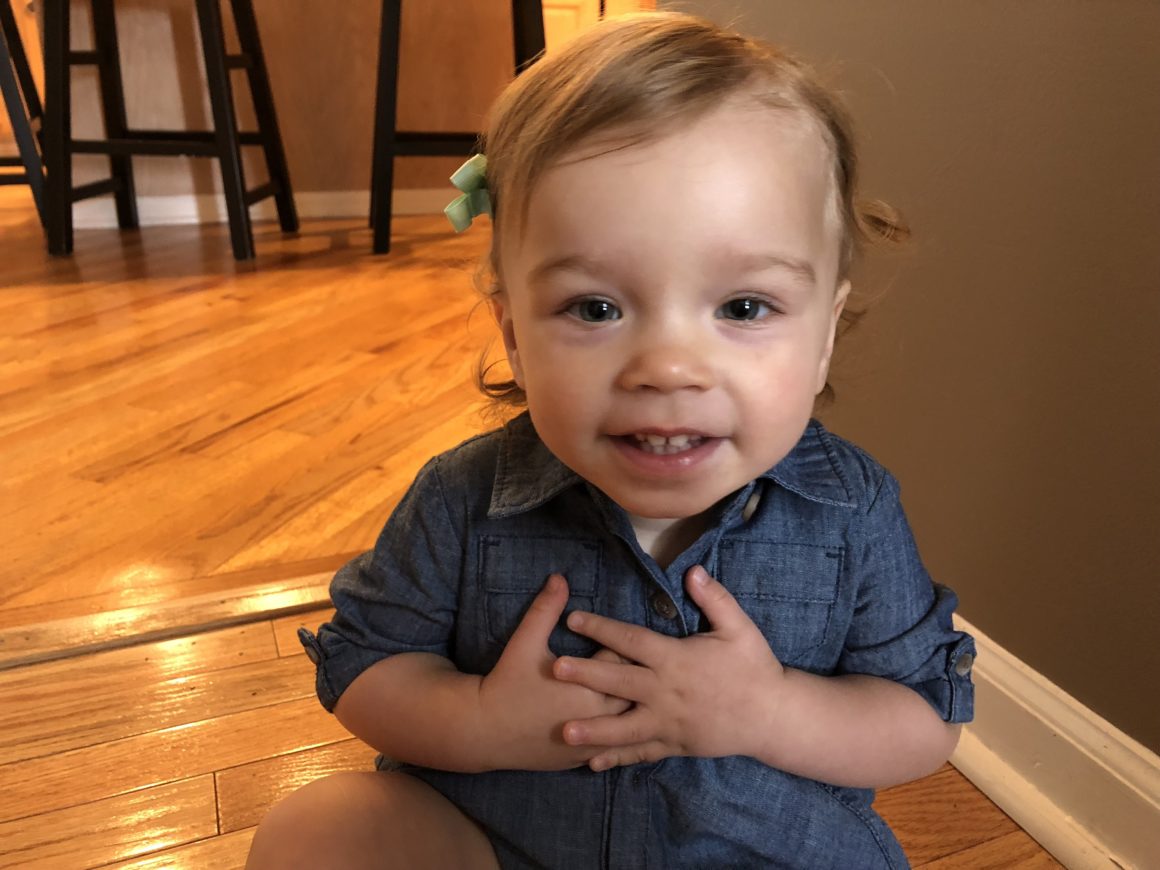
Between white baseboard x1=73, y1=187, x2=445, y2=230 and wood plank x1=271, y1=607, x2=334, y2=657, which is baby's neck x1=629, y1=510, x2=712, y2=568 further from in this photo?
white baseboard x1=73, y1=187, x2=445, y2=230

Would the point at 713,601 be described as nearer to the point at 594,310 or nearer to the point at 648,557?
the point at 648,557

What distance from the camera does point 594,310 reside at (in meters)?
0.52

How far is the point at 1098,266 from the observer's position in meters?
0.70

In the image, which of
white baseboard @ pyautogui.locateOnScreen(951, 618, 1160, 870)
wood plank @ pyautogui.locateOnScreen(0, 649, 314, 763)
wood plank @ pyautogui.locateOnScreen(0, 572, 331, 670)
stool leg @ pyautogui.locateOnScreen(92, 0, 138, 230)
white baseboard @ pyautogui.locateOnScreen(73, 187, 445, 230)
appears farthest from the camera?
white baseboard @ pyautogui.locateOnScreen(73, 187, 445, 230)

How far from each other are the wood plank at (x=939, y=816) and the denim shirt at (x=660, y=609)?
172mm

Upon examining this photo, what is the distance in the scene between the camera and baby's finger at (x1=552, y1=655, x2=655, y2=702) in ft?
1.94

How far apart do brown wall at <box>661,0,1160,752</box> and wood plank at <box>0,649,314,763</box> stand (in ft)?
2.02

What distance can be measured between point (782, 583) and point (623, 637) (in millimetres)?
106

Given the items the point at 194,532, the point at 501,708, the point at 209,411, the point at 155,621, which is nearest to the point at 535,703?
the point at 501,708

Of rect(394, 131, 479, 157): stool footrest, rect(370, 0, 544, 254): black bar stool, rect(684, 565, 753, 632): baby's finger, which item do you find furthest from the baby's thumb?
rect(394, 131, 479, 157): stool footrest

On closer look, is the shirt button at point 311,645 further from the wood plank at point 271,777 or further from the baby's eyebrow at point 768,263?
the baby's eyebrow at point 768,263

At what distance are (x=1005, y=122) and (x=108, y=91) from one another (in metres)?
2.92

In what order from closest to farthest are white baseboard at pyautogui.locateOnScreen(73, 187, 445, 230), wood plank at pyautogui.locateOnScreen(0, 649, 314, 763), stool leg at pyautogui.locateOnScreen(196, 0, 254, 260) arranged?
1. wood plank at pyautogui.locateOnScreen(0, 649, 314, 763)
2. stool leg at pyautogui.locateOnScreen(196, 0, 254, 260)
3. white baseboard at pyautogui.locateOnScreen(73, 187, 445, 230)

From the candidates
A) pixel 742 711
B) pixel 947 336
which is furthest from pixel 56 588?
pixel 947 336
